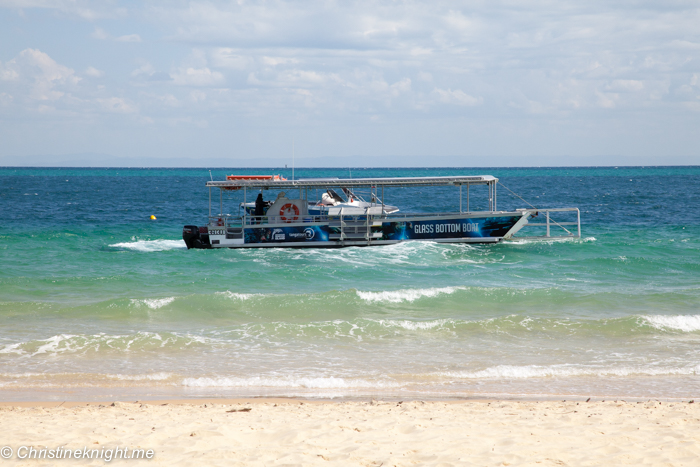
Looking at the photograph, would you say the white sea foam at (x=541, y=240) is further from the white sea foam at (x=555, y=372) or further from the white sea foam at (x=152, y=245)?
the white sea foam at (x=555, y=372)

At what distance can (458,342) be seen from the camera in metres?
12.2

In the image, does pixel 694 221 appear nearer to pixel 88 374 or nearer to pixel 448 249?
pixel 448 249

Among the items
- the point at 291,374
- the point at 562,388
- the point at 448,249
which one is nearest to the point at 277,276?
the point at 448,249

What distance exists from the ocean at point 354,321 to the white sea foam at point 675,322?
0.05 meters

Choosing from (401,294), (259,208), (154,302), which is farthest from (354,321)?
(259,208)

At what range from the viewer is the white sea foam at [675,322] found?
42.5 ft

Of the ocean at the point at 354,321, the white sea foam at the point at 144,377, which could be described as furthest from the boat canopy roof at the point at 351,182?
the white sea foam at the point at 144,377

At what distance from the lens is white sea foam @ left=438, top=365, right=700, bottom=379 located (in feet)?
33.2

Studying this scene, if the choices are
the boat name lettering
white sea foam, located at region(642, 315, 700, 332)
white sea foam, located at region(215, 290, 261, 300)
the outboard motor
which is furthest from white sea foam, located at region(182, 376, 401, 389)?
the outboard motor

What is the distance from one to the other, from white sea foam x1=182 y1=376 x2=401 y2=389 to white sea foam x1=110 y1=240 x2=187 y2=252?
16.2 metres

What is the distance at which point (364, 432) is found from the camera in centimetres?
709

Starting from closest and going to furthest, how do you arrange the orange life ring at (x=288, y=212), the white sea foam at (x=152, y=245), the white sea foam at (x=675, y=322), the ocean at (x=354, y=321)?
the ocean at (x=354, y=321)
the white sea foam at (x=675, y=322)
the orange life ring at (x=288, y=212)
the white sea foam at (x=152, y=245)

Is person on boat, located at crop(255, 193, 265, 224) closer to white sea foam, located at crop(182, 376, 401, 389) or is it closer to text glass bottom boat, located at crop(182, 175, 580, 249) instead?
text glass bottom boat, located at crop(182, 175, 580, 249)

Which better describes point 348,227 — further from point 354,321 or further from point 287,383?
point 287,383
